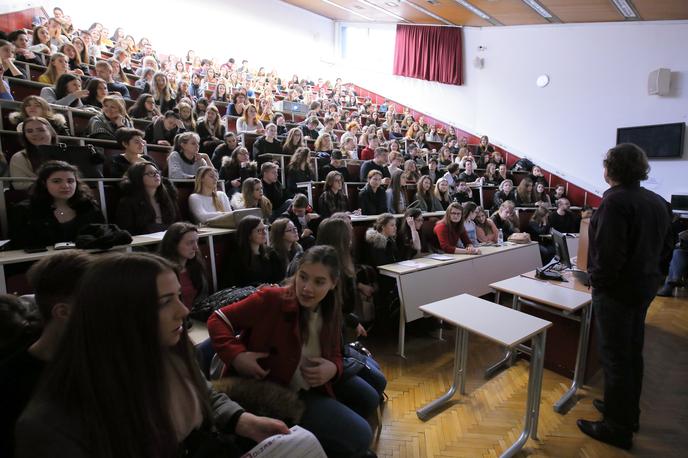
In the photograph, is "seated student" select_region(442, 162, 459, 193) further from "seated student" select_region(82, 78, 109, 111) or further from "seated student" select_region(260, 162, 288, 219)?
"seated student" select_region(82, 78, 109, 111)

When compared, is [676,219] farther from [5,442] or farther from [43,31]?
[43,31]

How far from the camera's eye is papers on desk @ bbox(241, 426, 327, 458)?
0.94 meters

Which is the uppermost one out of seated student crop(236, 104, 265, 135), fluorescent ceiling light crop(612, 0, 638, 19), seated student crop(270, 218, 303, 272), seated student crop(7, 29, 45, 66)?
fluorescent ceiling light crop(612, 0, 638, 19)

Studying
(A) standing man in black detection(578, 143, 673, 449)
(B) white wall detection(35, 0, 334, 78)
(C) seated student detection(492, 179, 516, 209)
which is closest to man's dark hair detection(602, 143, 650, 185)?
(A) standing man in black detection(578, 143, 673, 449)

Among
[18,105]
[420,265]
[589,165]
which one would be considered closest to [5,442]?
[420,265]

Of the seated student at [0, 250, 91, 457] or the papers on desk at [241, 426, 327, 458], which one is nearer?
the seated student at [0, 250, 91, 457]

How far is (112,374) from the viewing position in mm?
705

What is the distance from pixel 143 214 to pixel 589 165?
8.29m

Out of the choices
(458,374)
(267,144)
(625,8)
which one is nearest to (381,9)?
(625,8)

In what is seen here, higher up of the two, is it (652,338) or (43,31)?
(43,31)

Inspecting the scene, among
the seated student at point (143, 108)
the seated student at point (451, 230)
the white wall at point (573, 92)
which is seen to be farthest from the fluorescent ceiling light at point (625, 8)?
the seated student at point (143, 108)

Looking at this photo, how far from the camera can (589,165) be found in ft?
24.6

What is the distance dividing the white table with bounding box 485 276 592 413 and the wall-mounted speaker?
20.7 feet

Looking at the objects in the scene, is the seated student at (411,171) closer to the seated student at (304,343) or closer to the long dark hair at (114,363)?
the seated student at (304,343)
